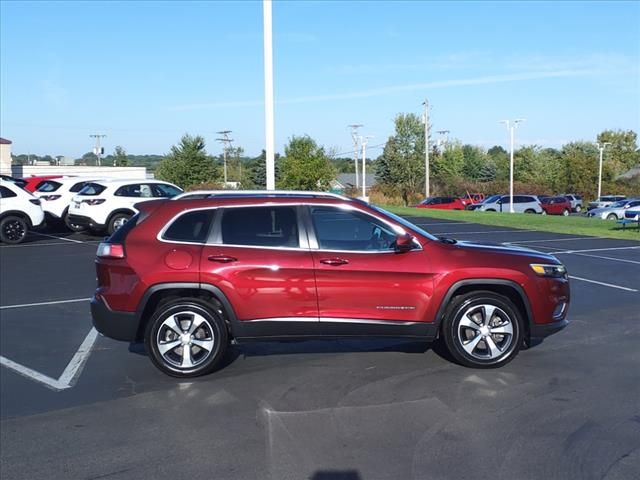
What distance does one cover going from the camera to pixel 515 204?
164ft

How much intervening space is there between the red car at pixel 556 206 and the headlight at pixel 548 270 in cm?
4619

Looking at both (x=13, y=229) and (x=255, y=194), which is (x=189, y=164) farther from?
(x=255, y=194)

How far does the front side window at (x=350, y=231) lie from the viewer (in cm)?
649

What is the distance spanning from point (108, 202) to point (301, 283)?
564 inches

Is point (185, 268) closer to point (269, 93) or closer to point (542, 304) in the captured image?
point (542, 304)

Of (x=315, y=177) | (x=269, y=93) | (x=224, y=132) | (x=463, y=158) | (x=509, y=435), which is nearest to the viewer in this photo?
(x=509, y=435)

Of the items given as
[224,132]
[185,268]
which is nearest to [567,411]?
[185,268]

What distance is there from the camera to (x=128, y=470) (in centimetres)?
454

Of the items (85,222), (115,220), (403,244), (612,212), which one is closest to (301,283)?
(403,244)

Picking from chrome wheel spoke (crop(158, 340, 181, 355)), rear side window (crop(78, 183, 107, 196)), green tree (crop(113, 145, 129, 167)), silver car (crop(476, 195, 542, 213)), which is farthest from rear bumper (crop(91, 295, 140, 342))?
green tree (crop(113, 145, 129, 167))

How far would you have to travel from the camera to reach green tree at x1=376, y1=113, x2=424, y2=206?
69.1 meters

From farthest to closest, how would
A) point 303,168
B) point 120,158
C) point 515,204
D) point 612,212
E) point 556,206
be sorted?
1. point 120,158
2. point 556,206
3. point 515,204
4. point 612,212
5. point 303,168

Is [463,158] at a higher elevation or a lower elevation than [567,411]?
higher

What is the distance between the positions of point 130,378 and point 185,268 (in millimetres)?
1215
